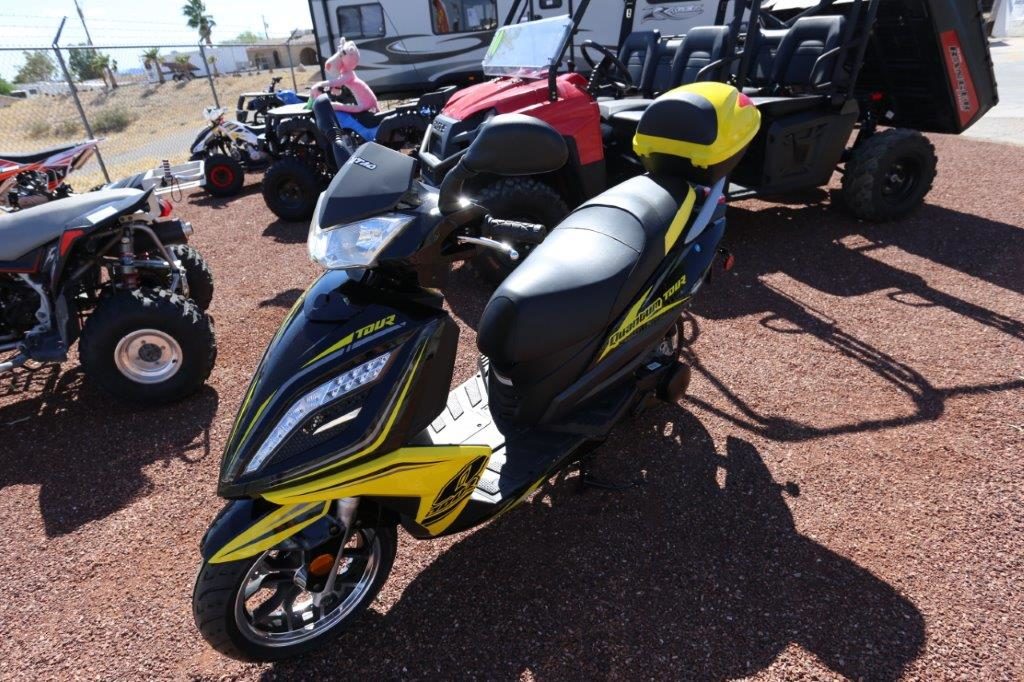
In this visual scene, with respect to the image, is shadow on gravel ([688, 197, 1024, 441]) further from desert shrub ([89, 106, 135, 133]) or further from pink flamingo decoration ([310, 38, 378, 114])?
desert shrub ([89, 106, 135, 133])

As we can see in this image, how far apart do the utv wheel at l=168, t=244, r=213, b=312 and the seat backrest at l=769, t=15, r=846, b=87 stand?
530cm

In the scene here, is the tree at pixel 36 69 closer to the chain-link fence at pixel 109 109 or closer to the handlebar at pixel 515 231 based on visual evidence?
the chain-link fence at pixel 109 109

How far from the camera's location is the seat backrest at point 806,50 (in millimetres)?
5531

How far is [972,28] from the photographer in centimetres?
559

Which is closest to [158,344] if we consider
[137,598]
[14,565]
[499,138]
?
[14,565]

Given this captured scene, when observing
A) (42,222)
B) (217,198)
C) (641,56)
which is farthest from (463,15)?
(42,222)

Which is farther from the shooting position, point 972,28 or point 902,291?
point 972,28

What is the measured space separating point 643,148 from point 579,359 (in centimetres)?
121

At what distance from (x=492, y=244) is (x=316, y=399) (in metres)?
0.71

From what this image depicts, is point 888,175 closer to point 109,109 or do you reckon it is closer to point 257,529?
point 257,529

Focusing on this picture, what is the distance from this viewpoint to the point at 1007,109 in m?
11.2

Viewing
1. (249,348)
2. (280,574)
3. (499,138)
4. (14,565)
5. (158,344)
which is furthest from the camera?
(249,348)

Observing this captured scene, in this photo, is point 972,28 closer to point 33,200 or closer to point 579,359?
point 579,359

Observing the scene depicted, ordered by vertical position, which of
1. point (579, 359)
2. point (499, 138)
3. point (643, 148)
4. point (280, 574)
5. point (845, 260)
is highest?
point (499, 138)
